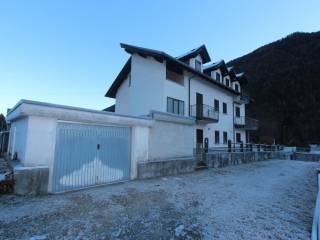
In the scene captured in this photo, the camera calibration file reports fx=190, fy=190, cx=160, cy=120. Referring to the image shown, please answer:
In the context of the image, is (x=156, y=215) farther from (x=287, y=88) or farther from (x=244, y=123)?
(x=287, y=88)

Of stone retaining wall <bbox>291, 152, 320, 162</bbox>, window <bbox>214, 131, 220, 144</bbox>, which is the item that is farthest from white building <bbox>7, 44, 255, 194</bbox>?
stone retaining wall <bbox>291, 152, 320, 162</bbox>

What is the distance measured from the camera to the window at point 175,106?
15334 millimetres

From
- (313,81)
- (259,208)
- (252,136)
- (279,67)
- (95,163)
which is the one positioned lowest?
(259,208)

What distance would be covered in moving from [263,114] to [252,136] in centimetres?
1422

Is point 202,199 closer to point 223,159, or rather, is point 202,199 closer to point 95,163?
point 95,163

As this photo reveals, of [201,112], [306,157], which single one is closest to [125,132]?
[201,112]

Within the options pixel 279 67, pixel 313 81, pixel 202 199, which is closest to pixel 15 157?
pixel 202 199

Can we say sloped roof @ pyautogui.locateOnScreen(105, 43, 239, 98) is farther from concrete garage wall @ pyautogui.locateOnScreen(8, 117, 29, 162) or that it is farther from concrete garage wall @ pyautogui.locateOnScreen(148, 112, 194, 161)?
concrete garage wall @ pyautogui.locateOnScreen(8, 117, 29, 162)

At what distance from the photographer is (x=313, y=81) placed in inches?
2069

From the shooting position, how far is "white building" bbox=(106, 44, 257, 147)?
15.3m

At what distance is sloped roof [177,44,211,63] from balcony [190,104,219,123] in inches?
196

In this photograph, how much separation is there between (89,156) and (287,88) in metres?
62.2

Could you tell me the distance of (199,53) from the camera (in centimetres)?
1883

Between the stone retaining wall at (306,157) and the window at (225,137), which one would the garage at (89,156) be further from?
the stone retaining wall at (306,157)
